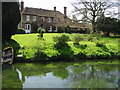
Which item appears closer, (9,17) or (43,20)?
(9,17)

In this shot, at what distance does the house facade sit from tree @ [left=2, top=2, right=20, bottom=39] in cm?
2295

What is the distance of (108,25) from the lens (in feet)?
123

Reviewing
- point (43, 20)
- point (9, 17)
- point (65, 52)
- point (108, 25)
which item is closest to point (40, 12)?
point (43, 20)

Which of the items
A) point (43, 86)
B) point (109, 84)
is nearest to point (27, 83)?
point (43, 86)

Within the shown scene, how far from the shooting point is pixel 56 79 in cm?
1120

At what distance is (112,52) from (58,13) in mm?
32841

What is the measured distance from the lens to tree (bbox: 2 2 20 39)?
18169 millimetres

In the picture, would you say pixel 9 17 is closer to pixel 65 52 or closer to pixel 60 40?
pixel 60 40

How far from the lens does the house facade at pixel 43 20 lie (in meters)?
43.9

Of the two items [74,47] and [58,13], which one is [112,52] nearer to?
[74,47]

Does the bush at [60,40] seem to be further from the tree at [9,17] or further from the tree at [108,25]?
the tree at [108,25]

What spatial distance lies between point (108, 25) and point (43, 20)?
17.4m

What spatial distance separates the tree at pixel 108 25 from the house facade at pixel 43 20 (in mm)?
6288

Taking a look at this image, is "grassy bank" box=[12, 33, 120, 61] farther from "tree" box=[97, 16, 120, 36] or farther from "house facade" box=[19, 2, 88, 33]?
"house facade" box=[19, 2, 88, 33]
